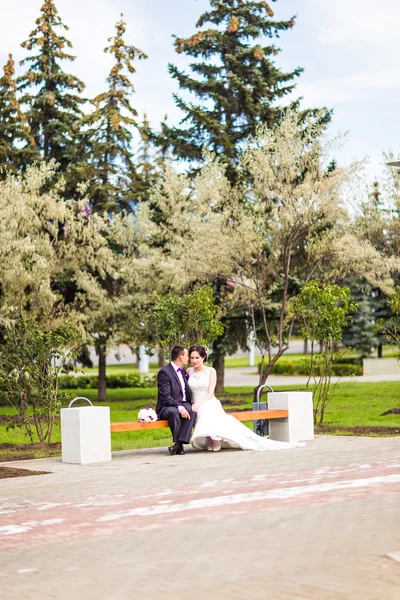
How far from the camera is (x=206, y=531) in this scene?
7309 mm

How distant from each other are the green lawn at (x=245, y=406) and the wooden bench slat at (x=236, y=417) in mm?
2047

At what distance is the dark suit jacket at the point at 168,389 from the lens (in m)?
13.2

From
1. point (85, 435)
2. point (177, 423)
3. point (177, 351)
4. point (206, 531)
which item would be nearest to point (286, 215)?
point (177, 351)

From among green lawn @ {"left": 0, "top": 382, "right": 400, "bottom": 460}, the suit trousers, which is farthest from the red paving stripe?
green lawn @ {"left": 0, "top": 382, "right": 400, "bottom": 460}

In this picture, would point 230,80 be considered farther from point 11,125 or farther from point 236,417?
point 236,417

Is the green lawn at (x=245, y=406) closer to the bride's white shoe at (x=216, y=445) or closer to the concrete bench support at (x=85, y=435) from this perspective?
the concrete bench support at (x=85, y=435)

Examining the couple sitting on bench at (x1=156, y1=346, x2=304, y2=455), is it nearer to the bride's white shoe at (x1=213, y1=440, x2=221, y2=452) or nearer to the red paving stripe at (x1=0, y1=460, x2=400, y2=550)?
the bride's white shoe at (x1=213, y1=440, x2=221, y2=452)

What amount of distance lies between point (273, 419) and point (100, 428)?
3.23m

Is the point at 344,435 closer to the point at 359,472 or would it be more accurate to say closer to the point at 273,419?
the point at 273,419

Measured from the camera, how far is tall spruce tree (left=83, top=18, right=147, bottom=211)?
34.0 meters

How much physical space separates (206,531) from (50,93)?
102 feet

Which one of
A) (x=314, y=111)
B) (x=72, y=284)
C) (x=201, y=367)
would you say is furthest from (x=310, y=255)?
(x=201, y=367)

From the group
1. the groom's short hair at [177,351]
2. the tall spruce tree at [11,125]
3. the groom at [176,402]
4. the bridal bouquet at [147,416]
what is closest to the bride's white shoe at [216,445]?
the groom at [176,402]

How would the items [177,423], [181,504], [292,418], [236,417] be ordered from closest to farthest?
[181,504] < [177,423] < [236,417] < [292,418]
